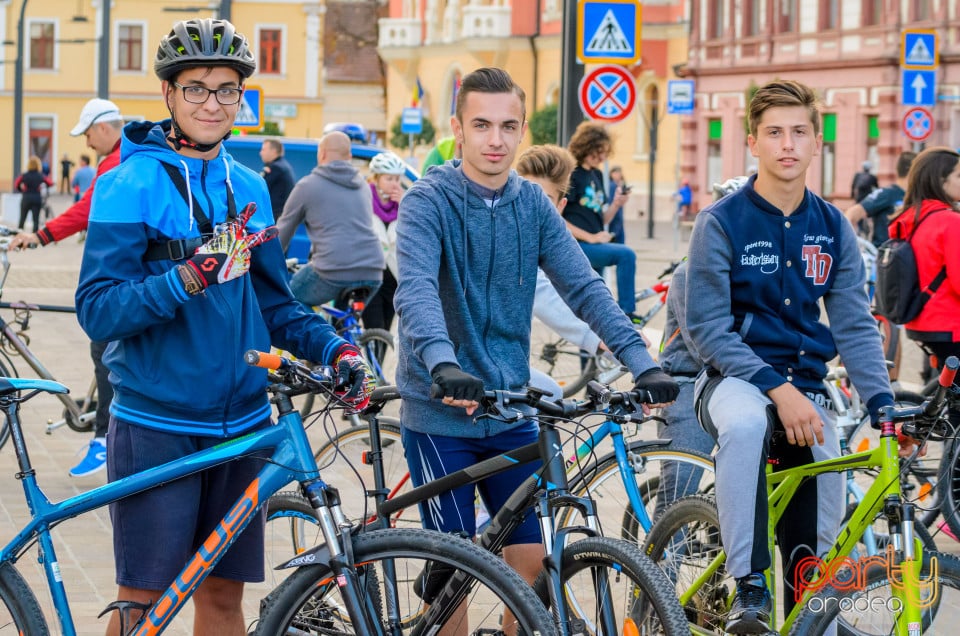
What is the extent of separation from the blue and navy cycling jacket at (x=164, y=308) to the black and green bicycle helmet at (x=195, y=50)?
16 centimetres

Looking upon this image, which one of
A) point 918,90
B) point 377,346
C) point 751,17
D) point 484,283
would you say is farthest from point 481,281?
point 751,17

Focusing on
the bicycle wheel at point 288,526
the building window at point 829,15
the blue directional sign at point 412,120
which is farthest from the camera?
the blue directional sign at point 412,120

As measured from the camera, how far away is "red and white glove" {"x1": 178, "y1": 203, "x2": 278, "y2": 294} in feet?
13.1

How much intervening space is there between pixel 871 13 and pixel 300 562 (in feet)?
138

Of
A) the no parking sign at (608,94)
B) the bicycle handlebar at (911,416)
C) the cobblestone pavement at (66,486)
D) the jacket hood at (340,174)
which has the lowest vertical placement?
the cobblestone pavement at (66,486)

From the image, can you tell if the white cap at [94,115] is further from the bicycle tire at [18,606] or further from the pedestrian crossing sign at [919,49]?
the pedestrian crossing sign at [919,49]

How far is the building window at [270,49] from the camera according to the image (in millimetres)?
73938

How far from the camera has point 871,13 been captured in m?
44.0

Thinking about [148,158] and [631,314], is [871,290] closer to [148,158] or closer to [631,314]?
[631,314]

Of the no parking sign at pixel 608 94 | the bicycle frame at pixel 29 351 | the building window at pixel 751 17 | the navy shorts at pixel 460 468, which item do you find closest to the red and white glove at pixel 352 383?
the navy shorts at pixel 460 468

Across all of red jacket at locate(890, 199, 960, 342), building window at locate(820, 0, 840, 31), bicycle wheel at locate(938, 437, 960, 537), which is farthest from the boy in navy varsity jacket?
building window at locate(820, 0, 840, 31)

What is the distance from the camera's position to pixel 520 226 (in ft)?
15.4

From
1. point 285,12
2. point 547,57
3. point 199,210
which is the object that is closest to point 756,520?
point 199,210

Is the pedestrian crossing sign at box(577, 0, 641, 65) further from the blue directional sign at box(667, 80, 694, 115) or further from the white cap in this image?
the blue directional sign at box(667, 80, 694, 115)
